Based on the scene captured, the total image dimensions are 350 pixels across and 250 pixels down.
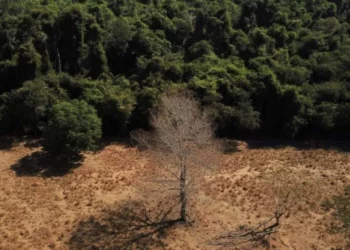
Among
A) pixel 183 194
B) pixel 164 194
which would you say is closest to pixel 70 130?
pixel 164 194

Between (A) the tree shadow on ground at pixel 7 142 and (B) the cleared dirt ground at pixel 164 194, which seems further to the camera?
(A) the tree shadow on ground at pixel 7 142

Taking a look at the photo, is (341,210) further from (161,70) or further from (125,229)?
(161,70)

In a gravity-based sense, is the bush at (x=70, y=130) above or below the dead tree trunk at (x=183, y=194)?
above

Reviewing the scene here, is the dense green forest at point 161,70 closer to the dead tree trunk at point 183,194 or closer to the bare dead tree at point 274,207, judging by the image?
the bare dead tree at point 274,207

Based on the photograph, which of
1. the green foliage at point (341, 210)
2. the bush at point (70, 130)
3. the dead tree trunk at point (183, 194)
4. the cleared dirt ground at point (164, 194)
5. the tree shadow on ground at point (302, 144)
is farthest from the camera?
the tree shadow on ground at point (302, 144)

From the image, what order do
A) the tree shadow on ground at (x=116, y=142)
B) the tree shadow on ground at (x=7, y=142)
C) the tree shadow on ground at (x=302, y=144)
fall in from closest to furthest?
→ the tree shadow on ground at (x=7, y=142)
the tree shadow on ground at (x=116, y=142)
the tree shadow on ground at (x=302, y=144)

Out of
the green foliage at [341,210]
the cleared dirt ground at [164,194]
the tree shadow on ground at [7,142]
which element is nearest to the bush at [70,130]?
the cleared dirt ground at [164,194]

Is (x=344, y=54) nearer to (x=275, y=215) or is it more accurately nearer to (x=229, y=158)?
(x=229, y=158)
